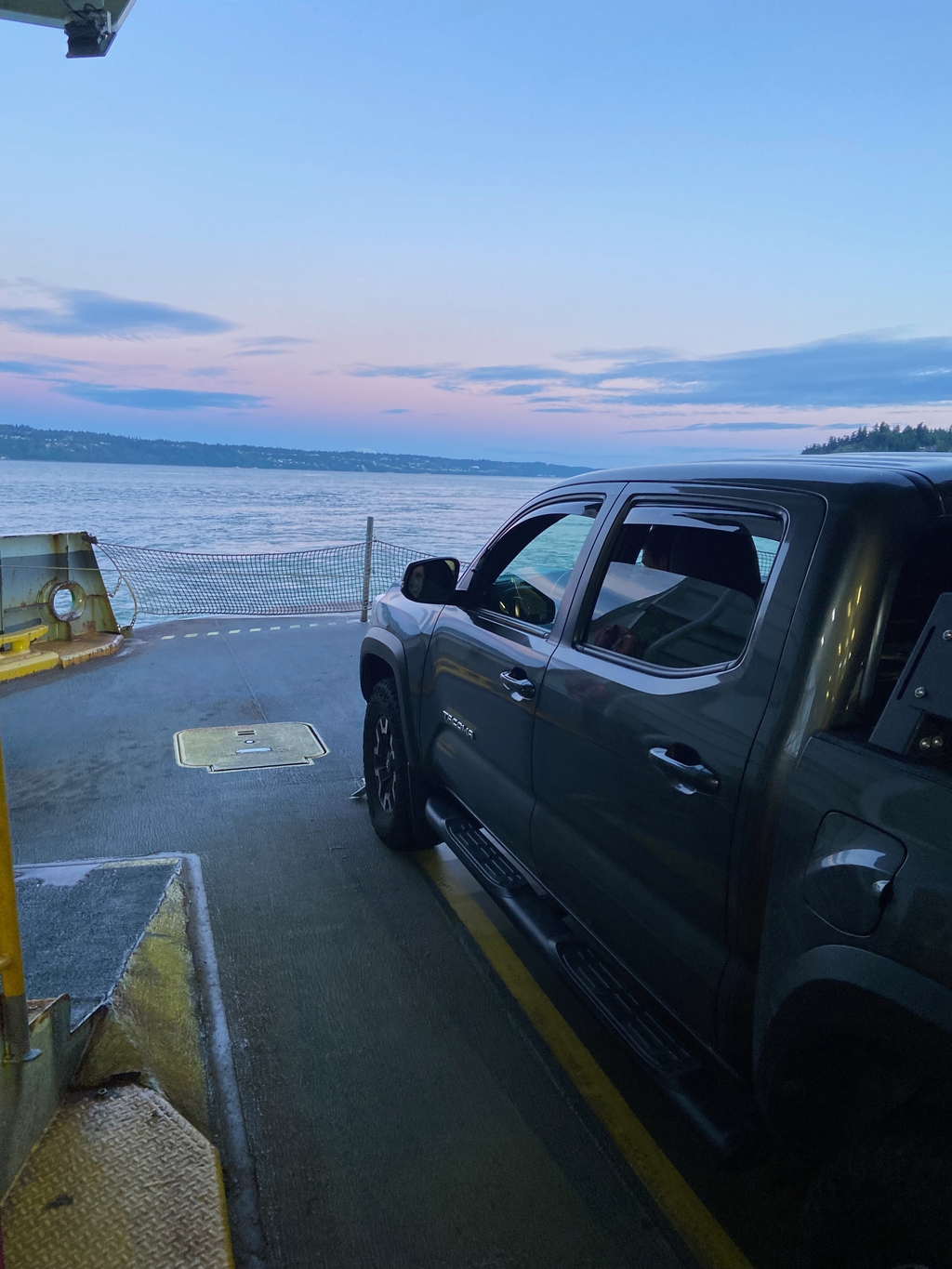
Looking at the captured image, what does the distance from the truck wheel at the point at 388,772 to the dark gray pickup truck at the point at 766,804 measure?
3.87ft

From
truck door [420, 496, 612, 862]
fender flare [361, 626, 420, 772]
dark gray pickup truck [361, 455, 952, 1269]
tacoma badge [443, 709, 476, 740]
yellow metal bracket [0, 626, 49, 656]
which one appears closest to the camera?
dark gray pickup truck [361, 455, 952, 1269]

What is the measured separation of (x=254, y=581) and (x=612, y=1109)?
24.7 m

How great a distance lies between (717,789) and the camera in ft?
6.50

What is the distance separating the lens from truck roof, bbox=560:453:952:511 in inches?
76.3

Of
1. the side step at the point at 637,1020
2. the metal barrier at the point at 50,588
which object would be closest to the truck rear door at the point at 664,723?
the side step at the point at 637,1020

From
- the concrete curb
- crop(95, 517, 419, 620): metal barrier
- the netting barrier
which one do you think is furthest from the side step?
the netting barrier

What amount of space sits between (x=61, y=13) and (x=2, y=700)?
5.79 metres

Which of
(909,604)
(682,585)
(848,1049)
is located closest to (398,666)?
(682,585)

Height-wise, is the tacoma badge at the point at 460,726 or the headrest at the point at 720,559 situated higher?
the headrest at the point at 720,559

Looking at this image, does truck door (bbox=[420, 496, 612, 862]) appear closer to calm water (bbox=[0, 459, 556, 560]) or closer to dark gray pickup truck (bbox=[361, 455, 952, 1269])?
dark gray pickup truck (bbox=[361, 455, 952, 1269])

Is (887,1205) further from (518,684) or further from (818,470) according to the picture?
(518,684)

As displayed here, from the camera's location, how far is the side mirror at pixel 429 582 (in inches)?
146

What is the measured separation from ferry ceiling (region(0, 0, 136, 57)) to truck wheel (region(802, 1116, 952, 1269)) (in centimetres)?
391

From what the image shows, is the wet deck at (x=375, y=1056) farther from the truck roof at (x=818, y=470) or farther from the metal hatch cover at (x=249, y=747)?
the truck roof at (x=818, y=470)
